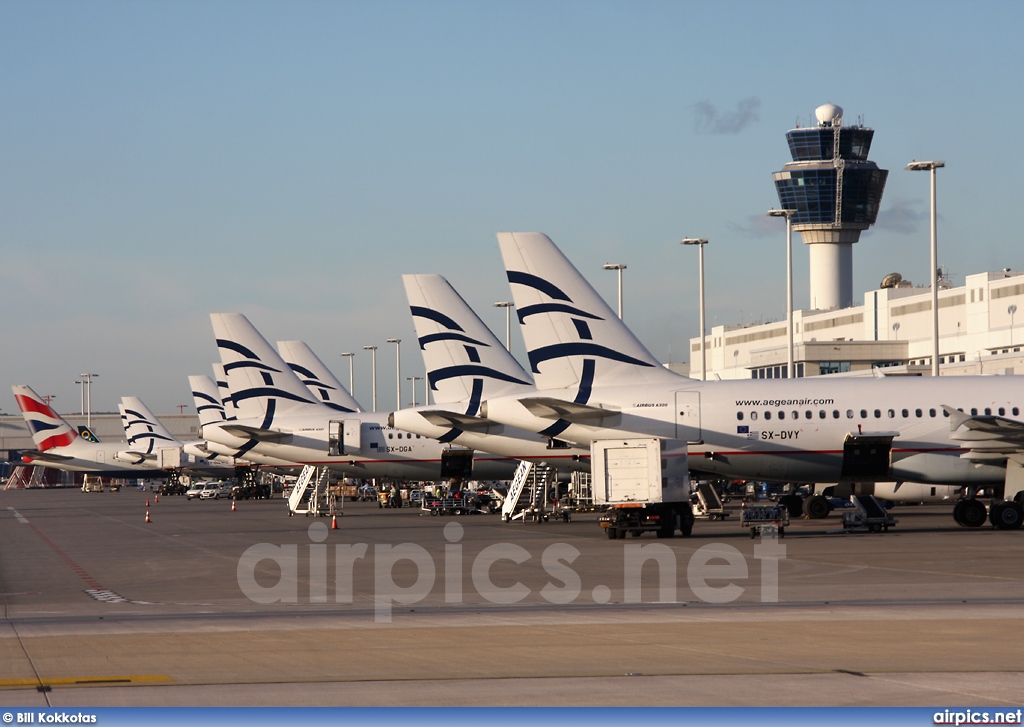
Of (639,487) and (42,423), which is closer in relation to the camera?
(639,487)

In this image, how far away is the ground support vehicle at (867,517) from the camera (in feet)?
132

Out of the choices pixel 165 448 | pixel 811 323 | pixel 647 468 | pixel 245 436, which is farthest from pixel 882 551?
pixel 811 323

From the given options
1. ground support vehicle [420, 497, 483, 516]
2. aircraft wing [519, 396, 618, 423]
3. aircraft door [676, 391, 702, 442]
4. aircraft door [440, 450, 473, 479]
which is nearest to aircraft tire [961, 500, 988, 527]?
aircraft door [676, 391, 702, 442]

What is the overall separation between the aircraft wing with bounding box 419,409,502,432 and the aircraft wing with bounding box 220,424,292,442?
59.3ft

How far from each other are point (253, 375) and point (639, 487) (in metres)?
31.7

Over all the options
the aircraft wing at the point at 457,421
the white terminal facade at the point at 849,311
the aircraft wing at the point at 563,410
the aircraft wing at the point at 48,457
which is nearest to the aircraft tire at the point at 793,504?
the aircraft wing at the point at 457,421

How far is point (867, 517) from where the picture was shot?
1585 inches

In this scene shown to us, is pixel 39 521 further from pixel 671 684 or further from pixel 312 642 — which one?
pixel 671 684

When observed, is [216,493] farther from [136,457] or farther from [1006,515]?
[1006,515]

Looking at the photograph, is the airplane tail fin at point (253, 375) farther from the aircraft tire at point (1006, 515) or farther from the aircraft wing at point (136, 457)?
the aircraft wing at point (136, 457)

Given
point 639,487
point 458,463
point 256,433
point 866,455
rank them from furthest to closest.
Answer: point 256,433, point 458,463, point 866,455, point 639,487

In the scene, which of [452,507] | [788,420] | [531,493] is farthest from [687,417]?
[452,507]

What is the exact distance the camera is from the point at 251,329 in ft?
216

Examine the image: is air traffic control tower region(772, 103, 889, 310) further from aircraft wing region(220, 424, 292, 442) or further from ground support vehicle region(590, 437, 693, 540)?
ground support vehicle region(590, 437, 693, 540)
